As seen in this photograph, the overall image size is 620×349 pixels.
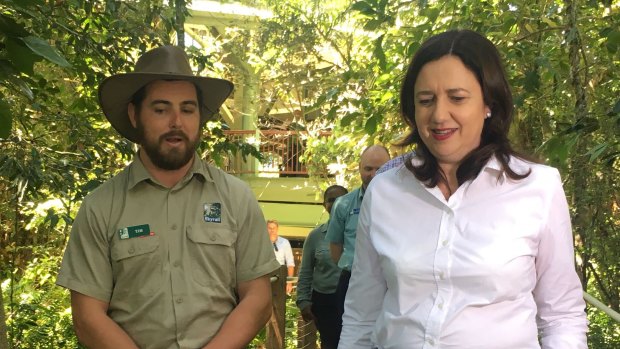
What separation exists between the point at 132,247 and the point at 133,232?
5cm

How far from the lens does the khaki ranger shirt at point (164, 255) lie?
2.44 m

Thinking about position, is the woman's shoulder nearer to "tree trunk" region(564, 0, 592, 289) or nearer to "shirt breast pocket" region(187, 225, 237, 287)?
"shirt breast pocket" region(187, 225, 237, 287)

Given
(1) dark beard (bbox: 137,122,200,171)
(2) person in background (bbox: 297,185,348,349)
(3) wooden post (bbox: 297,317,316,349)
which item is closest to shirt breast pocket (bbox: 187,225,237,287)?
(1) dark beard (bbox: 137,122,200,171)

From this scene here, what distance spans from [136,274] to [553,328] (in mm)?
1377

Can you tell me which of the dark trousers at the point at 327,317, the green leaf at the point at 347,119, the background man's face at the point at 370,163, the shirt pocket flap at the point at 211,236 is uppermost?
the green leaf at the point at 347,119

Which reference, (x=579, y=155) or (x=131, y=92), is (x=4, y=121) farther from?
(x=579, y=155)

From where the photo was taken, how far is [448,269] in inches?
70.4

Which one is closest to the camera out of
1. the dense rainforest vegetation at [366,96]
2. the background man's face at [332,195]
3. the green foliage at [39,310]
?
the dense rainforest vegetation at [366,96]

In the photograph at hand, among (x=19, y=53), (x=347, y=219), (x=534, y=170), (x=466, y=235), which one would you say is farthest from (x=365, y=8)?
(x=19, y=53)

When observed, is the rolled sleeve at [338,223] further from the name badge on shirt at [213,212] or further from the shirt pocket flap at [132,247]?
the shirt pocket flap at [132,247]

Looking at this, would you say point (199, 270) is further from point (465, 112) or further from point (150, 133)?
point (465, 112)

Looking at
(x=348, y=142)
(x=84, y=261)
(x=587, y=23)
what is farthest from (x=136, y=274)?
(x=348, y=142)

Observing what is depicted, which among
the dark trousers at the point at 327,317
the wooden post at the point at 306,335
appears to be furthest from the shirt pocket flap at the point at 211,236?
the wooden post at the point at 306,335

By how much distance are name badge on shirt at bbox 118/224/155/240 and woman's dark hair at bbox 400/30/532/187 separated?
39.1 inches
